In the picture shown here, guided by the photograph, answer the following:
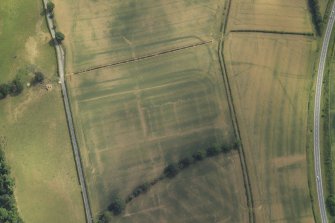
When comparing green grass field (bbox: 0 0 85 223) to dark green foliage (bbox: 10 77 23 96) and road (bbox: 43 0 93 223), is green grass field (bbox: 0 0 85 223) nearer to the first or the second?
road (bbox: 43 0 93 223)

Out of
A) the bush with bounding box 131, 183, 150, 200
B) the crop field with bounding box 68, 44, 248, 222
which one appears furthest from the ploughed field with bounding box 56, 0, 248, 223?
the bush with bounding box 131, 183, 150, 200

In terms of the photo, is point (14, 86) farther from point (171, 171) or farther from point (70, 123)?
point (171, 171)

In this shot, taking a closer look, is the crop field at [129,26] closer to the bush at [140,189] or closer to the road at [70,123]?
the road at [70,123]

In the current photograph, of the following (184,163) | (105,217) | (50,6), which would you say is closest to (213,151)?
(184,163)

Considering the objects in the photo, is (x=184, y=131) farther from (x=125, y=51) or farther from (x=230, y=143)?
(x=125, y=51)

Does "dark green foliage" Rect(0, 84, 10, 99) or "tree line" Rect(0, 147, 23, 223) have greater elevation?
"dark green foliage" Rect(0, 84, 10, 99)

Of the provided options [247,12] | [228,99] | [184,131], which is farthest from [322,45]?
[184,131]
